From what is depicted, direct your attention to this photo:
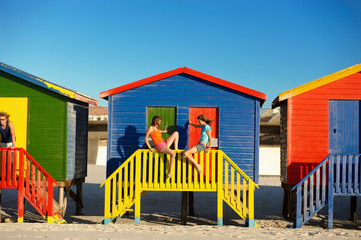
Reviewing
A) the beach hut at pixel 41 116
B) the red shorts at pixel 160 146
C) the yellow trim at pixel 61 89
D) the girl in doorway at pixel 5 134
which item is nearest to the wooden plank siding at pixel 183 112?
the yellow trim at pixel 61 89

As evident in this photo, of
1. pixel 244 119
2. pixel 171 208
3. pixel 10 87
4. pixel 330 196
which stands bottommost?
pixel 171 208

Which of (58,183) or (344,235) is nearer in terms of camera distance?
(344,235)

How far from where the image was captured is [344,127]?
12.6 metres

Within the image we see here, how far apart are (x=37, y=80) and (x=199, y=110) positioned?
4865 mm

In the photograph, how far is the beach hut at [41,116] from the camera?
42.5ft

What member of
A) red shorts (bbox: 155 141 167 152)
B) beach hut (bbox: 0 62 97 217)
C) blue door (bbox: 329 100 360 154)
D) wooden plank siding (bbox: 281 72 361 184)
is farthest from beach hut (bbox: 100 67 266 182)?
blue door (bbox: 329 100 360 154)

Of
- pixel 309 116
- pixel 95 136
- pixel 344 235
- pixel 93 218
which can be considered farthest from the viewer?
pixel 95 136

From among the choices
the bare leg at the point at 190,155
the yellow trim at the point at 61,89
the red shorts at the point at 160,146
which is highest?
the yellow trim at the point at 61,89

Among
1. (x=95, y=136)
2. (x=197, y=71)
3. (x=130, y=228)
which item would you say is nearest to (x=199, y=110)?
(x=197, y=71)

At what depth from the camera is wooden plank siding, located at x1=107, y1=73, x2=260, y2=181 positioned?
1266 centimetres

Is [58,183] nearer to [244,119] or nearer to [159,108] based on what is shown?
[159,108]

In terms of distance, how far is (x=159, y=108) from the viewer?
506 inches

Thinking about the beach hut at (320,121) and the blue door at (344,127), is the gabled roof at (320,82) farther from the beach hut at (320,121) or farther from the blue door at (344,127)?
the blue door at (344,127)

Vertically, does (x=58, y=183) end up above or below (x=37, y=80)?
below
